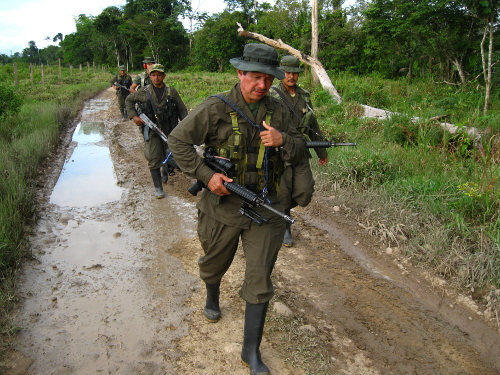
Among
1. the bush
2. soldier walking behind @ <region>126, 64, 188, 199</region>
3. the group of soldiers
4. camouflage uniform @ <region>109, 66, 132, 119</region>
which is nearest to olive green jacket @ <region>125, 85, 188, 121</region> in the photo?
soldier walking behind @ <region>126, 64, 188, 199</region>

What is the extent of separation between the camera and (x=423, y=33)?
12109 mm

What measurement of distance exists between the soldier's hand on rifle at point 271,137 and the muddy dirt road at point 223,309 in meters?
1.43

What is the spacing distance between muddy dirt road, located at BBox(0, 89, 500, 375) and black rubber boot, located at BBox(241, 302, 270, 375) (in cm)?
12

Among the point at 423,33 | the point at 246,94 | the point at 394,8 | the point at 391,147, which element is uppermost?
the point at 394,8

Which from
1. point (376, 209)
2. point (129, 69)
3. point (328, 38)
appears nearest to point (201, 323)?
point (376, 209)

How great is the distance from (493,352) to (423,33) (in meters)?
11.4

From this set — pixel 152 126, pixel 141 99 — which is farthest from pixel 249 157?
pixel 141 99

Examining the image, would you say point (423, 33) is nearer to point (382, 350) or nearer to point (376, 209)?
point (376, 209)

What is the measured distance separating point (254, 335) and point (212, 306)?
2.19 ft

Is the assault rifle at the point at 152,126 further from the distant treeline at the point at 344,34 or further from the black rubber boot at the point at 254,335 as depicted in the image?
the distant treeline at the point at 344,34

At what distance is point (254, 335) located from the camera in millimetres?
2582

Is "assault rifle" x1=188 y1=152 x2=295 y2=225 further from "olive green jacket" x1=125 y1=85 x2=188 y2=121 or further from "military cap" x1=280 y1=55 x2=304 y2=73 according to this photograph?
"olive green jacket" x1=125 y1=85 x2=188 y2=121

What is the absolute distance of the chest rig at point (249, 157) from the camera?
2.54 metres

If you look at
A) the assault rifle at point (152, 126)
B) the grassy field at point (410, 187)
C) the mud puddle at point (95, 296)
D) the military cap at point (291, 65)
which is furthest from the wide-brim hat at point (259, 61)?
the assault rifle at point (152, 126)
